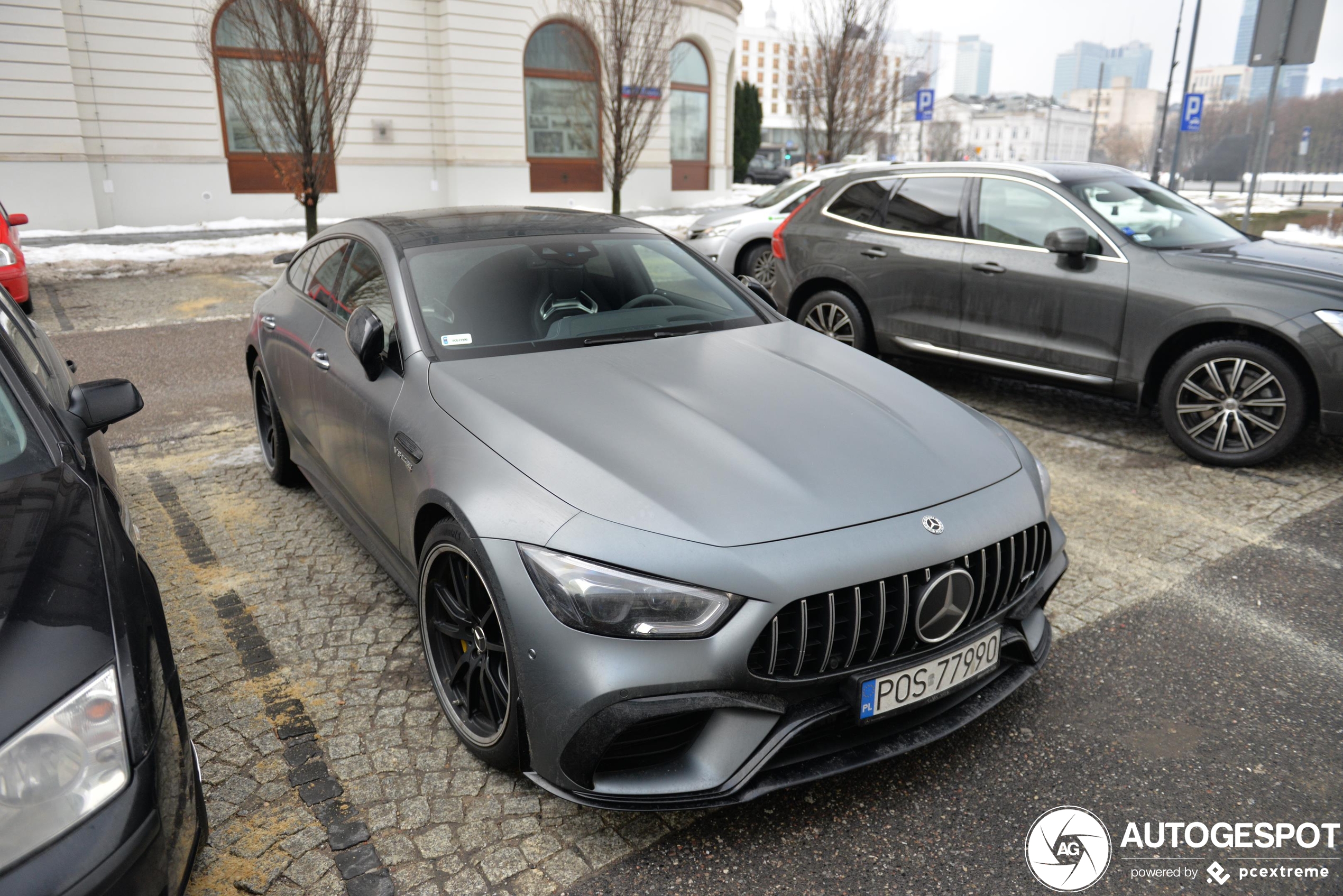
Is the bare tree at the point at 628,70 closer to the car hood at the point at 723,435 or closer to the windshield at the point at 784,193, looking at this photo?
the windshield at the point at 784,193

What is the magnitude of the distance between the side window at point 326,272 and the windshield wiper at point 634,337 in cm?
126

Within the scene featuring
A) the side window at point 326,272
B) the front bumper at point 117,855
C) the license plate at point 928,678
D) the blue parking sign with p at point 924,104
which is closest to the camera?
the front bumper at point 117,855

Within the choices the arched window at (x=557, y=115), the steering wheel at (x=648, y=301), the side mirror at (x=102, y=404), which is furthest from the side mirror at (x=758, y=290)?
the arched window at (x=557, y=115)

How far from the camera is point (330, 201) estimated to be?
22.7 metres

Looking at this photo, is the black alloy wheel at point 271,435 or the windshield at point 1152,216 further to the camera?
the windshield at point 1152,216

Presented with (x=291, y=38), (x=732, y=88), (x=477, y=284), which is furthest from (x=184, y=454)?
(x=732, y=88)

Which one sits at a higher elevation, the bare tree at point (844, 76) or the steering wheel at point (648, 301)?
the bare tree at point (844, 76)

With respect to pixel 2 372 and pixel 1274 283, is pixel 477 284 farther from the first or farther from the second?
pixel 1274 283

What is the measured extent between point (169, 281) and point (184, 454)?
346 inches

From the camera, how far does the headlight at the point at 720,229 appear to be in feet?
41.1

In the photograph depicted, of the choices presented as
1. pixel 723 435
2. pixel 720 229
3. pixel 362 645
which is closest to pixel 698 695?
pixel 723 435

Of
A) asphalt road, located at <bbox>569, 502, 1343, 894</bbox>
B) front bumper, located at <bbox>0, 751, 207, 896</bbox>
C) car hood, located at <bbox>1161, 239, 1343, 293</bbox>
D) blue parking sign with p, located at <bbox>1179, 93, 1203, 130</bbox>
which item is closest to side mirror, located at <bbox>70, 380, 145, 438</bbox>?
front bumper, located at <bbox>0, 751, 207, 896</bbox>

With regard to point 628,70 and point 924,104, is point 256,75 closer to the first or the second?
point 628,70

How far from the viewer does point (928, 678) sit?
2428mm
